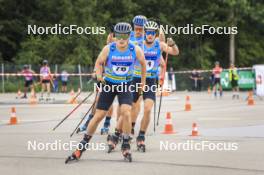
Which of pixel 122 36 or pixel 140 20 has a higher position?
pixel 140 20

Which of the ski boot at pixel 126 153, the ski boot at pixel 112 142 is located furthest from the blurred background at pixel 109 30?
the ski boot at pixel 126 153

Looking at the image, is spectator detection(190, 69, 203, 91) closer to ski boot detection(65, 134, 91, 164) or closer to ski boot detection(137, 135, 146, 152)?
ski boot detection(137, 135, 146, 152)

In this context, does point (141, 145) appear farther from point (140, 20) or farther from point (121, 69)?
point (140, 20)

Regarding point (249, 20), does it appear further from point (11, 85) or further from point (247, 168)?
point (247, 168)

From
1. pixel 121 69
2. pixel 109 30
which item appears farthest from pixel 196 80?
pixel 121 69

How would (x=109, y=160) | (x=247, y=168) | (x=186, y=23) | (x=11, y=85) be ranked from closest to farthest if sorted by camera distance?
(x=247, y=168) < (x=109, y=160) < (x=11, y=85) < (x=186, y=23)

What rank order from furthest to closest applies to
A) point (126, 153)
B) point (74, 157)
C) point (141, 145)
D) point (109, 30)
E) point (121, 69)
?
point (109, 30), point (141, 145), point (121, 69), point (126, 153), point (74, 157)

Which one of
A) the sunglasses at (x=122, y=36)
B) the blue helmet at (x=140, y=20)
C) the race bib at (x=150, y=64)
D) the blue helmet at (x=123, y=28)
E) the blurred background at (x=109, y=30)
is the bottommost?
the race bib at (x=150, y=64)

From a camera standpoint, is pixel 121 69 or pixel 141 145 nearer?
pixel 121 69

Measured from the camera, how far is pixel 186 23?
58250 mm

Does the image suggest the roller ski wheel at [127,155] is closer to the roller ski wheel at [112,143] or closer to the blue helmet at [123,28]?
the roller ski wheel at [112,143]

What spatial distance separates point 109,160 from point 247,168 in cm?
217

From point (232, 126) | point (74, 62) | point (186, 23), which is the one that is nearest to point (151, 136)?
point (232, 126)

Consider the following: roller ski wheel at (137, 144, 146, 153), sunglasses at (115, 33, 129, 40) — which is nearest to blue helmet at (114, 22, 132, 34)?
sunglasses at (115, 33, 129, 40)
